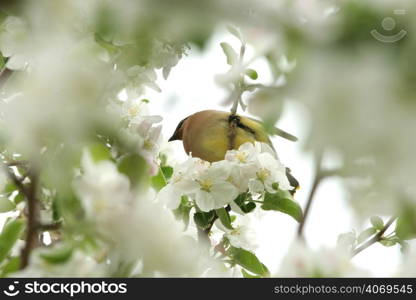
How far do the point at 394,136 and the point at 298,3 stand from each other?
7 centimetres

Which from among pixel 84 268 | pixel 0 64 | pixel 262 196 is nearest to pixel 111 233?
pixel 84 268

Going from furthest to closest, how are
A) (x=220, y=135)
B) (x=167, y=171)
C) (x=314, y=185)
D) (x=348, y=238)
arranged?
(x=220, y=135)
(x=167, y=171)
(x=348, y=238)
(x=314, y=185)

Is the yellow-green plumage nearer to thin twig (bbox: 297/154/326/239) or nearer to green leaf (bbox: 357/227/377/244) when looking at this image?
green leaf (bbox: 357/227/377/244)

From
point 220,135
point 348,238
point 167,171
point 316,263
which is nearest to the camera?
point 316,263

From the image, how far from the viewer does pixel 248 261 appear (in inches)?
30.4

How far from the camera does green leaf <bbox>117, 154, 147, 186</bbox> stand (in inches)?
15.8

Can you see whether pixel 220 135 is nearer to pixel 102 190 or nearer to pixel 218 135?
pixel 218 135

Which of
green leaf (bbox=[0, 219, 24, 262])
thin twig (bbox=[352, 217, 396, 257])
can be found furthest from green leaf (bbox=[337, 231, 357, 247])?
green leaf (bbox=[0, 219, 24, 262])

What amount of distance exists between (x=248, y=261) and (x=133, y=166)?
41 centimetres

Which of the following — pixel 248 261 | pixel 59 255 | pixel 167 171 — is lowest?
pixel 59 255

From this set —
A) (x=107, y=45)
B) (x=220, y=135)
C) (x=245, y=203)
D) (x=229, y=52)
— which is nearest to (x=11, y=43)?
(x=107, y=45)

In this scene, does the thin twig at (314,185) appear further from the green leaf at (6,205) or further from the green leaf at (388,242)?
the green leaf at (6,205)

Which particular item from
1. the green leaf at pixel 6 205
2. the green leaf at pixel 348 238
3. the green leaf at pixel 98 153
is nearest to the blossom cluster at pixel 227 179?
the green leaf at pixel 348 238

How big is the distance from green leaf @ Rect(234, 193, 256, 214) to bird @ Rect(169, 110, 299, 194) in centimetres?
20
